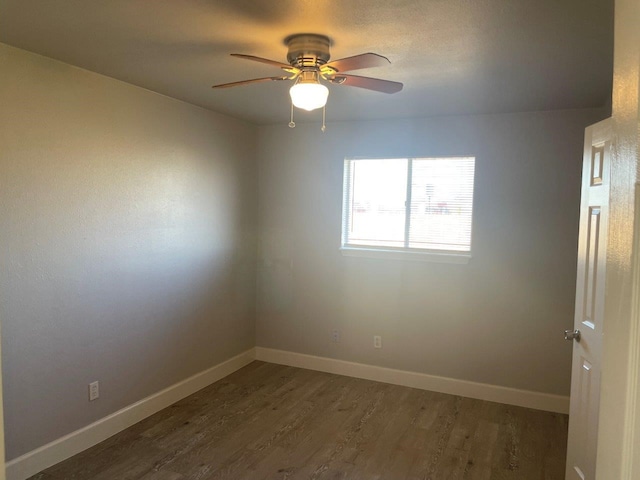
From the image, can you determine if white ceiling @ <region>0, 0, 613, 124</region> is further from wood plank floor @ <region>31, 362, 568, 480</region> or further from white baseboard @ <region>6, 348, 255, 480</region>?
wood plank floor @ <region>31, 362, 568, 480</region>

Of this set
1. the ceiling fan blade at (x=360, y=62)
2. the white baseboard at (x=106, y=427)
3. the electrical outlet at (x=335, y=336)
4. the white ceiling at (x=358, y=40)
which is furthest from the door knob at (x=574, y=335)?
the white baseboard at (x=106, y=427)

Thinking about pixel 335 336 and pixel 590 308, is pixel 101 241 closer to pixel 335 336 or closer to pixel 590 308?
pixel 335 336

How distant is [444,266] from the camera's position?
400 centimetres

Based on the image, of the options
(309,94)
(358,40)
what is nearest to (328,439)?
(309,94)

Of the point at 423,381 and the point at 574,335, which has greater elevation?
the point at 574,335

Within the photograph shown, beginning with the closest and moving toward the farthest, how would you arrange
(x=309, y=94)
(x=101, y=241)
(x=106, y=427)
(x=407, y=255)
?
(x=309, y=94) < (x=101, y=241) < (x=106, y=427) < (x=407, y=255)

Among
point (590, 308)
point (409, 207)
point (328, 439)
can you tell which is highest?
point (409, 207)

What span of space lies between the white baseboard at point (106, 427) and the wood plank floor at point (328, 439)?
6 centimetres

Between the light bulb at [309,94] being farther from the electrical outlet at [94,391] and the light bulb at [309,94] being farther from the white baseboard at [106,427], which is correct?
the white baseboard at [106,427]

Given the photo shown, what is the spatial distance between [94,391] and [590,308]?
3.03 metres

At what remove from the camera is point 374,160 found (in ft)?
14.0

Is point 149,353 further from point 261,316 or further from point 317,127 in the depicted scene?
point 317,127

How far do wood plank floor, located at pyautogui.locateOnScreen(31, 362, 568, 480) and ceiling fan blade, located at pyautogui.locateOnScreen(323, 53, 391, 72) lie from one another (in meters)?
2.35

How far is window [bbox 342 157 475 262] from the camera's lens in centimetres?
396
